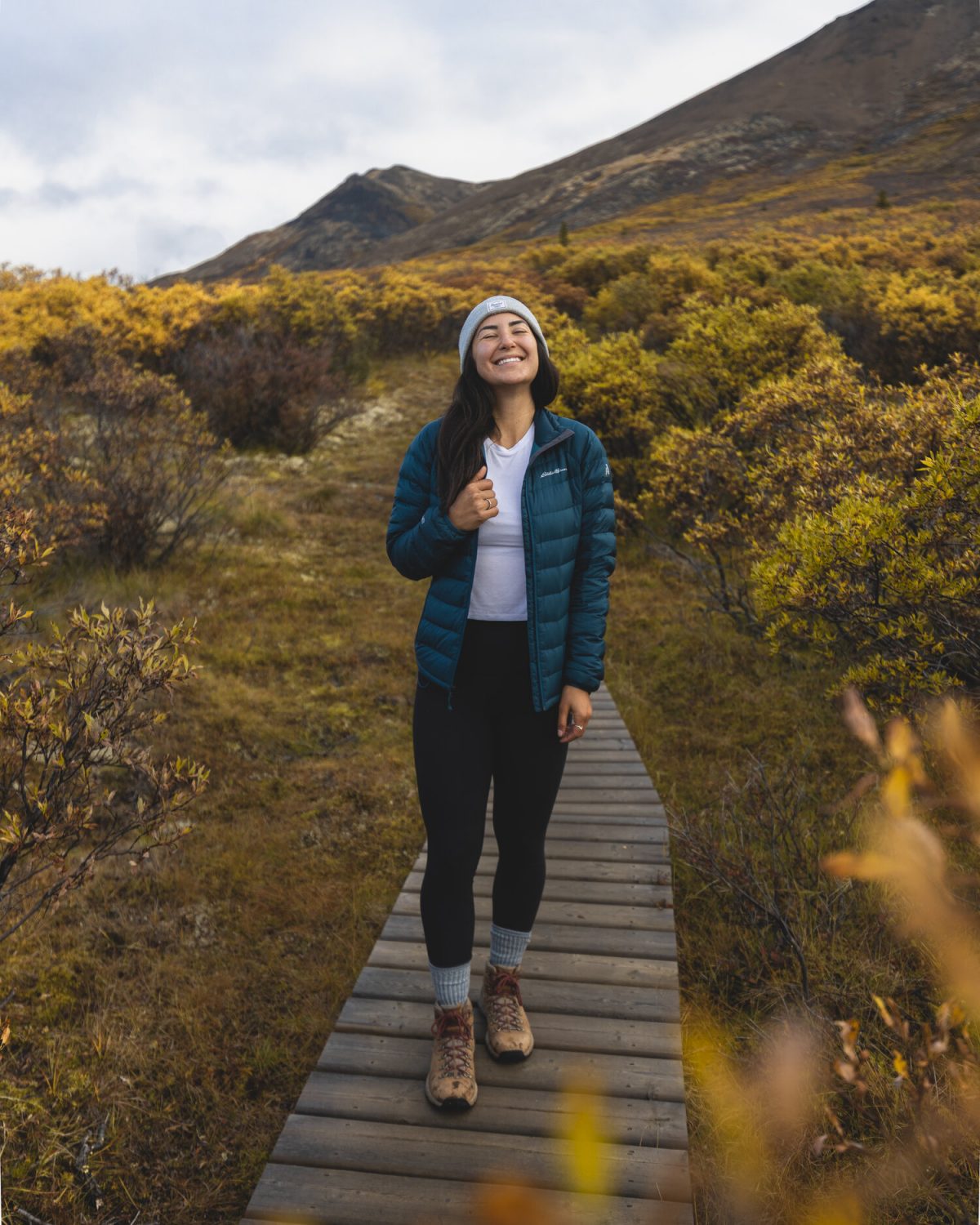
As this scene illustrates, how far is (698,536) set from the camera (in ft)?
18.7

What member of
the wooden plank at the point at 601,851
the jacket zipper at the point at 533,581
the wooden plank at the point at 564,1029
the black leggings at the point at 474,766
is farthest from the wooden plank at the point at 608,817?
the jacket zipper at the point at 533,581

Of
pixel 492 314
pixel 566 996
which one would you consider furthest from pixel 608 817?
pixel 492 314

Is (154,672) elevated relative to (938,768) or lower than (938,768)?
elevated

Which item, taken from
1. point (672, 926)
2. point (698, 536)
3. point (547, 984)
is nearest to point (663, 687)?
point (698, 536)

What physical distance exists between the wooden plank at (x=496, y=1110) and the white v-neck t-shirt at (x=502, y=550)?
4.49 ft

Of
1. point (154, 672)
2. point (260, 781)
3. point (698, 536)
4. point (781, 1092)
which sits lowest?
point (260, 781)

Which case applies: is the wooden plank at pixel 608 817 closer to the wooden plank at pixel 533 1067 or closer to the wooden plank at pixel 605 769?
the wooden plank at pixel 605 769

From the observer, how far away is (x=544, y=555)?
2.06 metres

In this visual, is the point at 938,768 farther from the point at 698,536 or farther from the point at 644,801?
the point at 698,536

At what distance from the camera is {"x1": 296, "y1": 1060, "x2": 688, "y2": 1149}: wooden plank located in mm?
2084

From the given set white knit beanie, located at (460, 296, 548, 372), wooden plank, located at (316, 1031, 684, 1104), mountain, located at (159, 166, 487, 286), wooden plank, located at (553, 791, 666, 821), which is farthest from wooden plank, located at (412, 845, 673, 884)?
mountain, located at (159, 166, 487, 286)

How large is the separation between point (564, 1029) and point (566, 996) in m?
0.16

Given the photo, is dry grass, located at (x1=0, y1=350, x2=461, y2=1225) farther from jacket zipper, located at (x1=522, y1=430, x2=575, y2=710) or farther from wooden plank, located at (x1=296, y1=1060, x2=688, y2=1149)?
jacket zipper, located at (x1=522, y1=430, x2=575, y2=710)

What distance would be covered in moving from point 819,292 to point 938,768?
10842 mm
